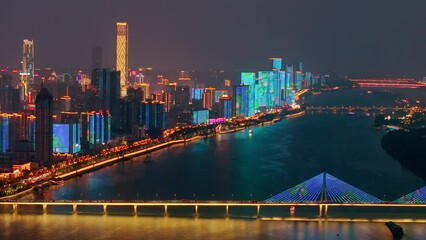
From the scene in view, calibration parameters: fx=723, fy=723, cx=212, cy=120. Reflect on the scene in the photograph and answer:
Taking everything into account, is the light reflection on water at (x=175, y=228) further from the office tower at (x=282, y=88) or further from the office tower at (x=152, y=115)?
the office tower at (x=282, y=88)

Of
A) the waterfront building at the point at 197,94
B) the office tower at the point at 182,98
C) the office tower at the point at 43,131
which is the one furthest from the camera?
the waterfront building at the point at 197,94

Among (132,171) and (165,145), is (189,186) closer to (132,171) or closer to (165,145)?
(132,171)

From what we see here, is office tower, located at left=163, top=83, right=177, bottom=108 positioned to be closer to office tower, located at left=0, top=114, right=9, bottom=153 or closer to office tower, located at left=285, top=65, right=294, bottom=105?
office tower, located at left=285, top=65, right=294, bottom=105

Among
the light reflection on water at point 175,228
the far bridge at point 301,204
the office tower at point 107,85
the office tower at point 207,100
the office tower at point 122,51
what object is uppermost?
the office tower at point 122,51

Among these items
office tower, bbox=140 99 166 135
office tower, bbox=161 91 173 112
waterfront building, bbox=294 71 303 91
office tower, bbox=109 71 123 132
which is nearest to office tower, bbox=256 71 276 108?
office tower, bbox=161 91 173 112

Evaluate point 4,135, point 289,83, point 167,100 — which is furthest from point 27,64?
point 289,83

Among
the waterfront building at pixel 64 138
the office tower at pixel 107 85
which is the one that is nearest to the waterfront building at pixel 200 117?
the office tower at pixel 107 85

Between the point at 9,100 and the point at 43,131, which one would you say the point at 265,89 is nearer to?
the point at 9,100
